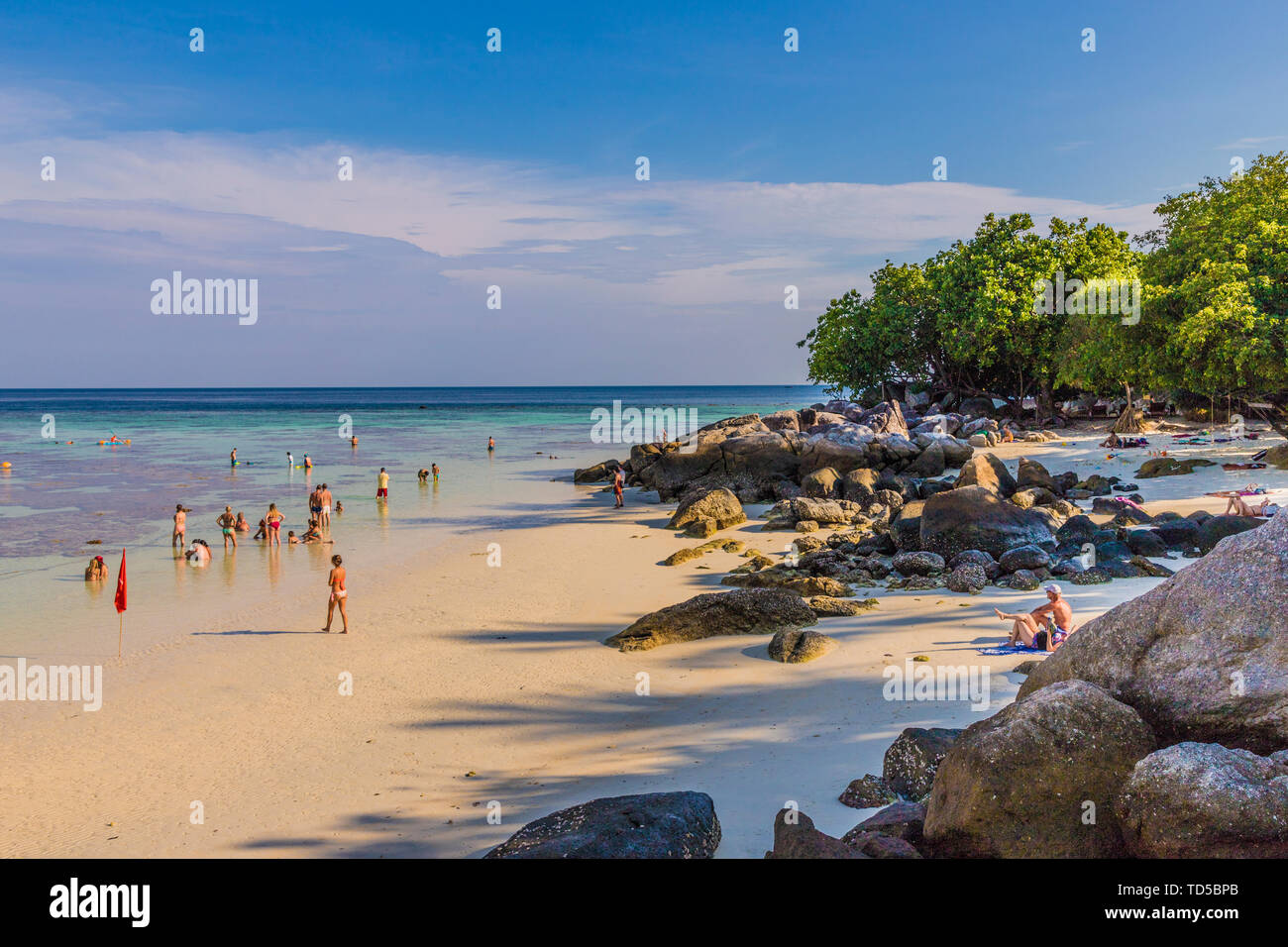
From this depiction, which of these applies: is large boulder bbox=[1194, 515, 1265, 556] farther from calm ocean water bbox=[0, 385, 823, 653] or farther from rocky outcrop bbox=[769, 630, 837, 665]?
calm ocean water bbox=[0, 385, 823, 653]

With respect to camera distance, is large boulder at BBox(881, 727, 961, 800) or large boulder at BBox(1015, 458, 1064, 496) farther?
large boulder at BBox(1015, 458, 1064, 496)

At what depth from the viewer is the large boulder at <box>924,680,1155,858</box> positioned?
227 inches

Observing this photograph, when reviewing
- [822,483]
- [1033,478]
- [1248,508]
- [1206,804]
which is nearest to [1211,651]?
[1206,804]

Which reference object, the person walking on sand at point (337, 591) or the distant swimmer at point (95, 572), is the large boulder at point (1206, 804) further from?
the distant swimmer at point (95, 572)

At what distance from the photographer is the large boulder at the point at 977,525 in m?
17.9

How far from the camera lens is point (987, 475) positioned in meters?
24.0

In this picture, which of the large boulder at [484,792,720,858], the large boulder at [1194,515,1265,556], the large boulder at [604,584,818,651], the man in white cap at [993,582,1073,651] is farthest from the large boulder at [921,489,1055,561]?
the large boulder at [484,792,720,858]

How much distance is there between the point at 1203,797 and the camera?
520 centimetres

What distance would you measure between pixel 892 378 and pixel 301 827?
196ft

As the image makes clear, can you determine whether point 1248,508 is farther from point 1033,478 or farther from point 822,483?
point 822,483

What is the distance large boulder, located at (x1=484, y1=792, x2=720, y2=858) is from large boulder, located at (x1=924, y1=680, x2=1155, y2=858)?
180 centimetres

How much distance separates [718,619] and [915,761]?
6368 mm

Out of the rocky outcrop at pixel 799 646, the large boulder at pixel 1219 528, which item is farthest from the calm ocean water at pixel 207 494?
the large boulder at pixel 1219 528

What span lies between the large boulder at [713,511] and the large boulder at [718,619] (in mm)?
10784
